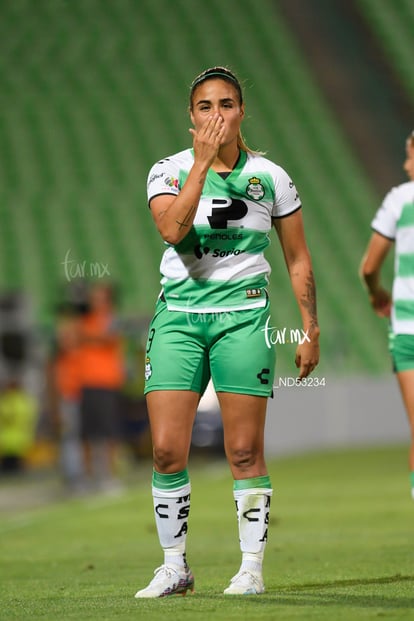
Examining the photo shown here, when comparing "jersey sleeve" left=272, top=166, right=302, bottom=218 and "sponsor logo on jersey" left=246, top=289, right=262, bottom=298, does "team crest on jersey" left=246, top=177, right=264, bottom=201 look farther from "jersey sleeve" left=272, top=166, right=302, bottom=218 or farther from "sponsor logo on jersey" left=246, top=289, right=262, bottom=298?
"sponsor logo on jersey" left=246, top=289, right=262, bottom=298

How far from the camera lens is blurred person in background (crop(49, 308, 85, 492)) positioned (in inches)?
546

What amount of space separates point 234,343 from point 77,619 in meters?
1.27

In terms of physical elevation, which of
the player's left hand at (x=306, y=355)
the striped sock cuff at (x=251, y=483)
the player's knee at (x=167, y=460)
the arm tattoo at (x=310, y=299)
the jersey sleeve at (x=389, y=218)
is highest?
the jersey sleeve at (x=389, y=218)

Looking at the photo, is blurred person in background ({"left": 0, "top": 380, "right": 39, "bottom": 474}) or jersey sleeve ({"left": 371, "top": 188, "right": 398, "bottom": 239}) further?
blurred person in background ({"left": 0, "top": 380, "right": 39, "bottom": 474})

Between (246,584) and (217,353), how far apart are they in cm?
92

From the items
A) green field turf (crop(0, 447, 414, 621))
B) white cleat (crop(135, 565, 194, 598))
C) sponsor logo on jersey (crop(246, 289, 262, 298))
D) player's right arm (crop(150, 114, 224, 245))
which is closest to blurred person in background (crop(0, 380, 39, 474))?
green field turf (crop(0, 447, 414, 621))

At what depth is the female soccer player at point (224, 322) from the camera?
5.39 metres

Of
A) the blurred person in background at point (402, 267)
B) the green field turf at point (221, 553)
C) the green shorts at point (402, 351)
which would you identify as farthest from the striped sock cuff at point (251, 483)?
the green shorts at point (402, 351)

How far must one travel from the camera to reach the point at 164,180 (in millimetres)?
5438

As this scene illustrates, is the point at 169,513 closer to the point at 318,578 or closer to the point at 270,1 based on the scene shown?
the point at 318,578

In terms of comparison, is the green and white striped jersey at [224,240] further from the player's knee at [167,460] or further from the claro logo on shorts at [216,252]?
the player's knee at [167,460]

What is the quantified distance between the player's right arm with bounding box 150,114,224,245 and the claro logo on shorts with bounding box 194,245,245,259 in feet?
0.56

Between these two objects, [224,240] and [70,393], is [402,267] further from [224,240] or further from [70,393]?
[70,393]

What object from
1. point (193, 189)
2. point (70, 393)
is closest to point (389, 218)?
point (193, 189)
